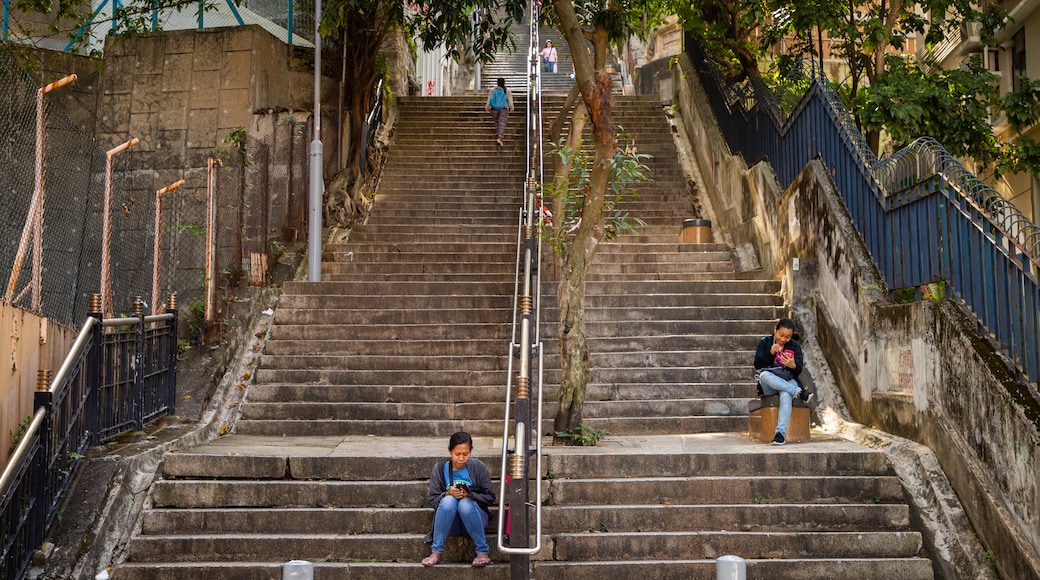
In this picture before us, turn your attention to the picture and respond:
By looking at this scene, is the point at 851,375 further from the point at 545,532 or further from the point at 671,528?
the point at 545,532

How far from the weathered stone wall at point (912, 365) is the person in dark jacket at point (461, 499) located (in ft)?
10.5

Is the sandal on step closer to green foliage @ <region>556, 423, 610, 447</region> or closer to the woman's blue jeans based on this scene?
the woman's blue jeans

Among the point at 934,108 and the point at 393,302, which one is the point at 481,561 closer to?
the point at 393,302

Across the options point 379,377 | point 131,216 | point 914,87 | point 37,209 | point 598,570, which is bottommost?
point 598,570

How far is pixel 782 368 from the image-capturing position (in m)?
7.98

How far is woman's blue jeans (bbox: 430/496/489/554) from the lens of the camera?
20.4 ft

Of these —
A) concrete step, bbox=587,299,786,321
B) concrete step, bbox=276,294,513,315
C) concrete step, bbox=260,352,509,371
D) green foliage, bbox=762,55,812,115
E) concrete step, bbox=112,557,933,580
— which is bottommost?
concrete step, bbox=112,557,933,580

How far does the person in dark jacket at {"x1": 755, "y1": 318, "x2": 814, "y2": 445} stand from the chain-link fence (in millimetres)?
5784

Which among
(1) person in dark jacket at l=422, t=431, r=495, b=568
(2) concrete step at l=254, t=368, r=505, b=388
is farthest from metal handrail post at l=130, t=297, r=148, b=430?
(1) person in dark jacket at l=422, t=431, r=495, b=568

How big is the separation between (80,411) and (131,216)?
8113 millimetres

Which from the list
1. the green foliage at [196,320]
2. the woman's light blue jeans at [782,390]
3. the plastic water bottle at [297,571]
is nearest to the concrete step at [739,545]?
the woman's light blue jeans at [782,390]

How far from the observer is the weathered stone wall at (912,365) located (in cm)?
598

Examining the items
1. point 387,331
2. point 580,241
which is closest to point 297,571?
point 580,241

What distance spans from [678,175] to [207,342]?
852 cm
